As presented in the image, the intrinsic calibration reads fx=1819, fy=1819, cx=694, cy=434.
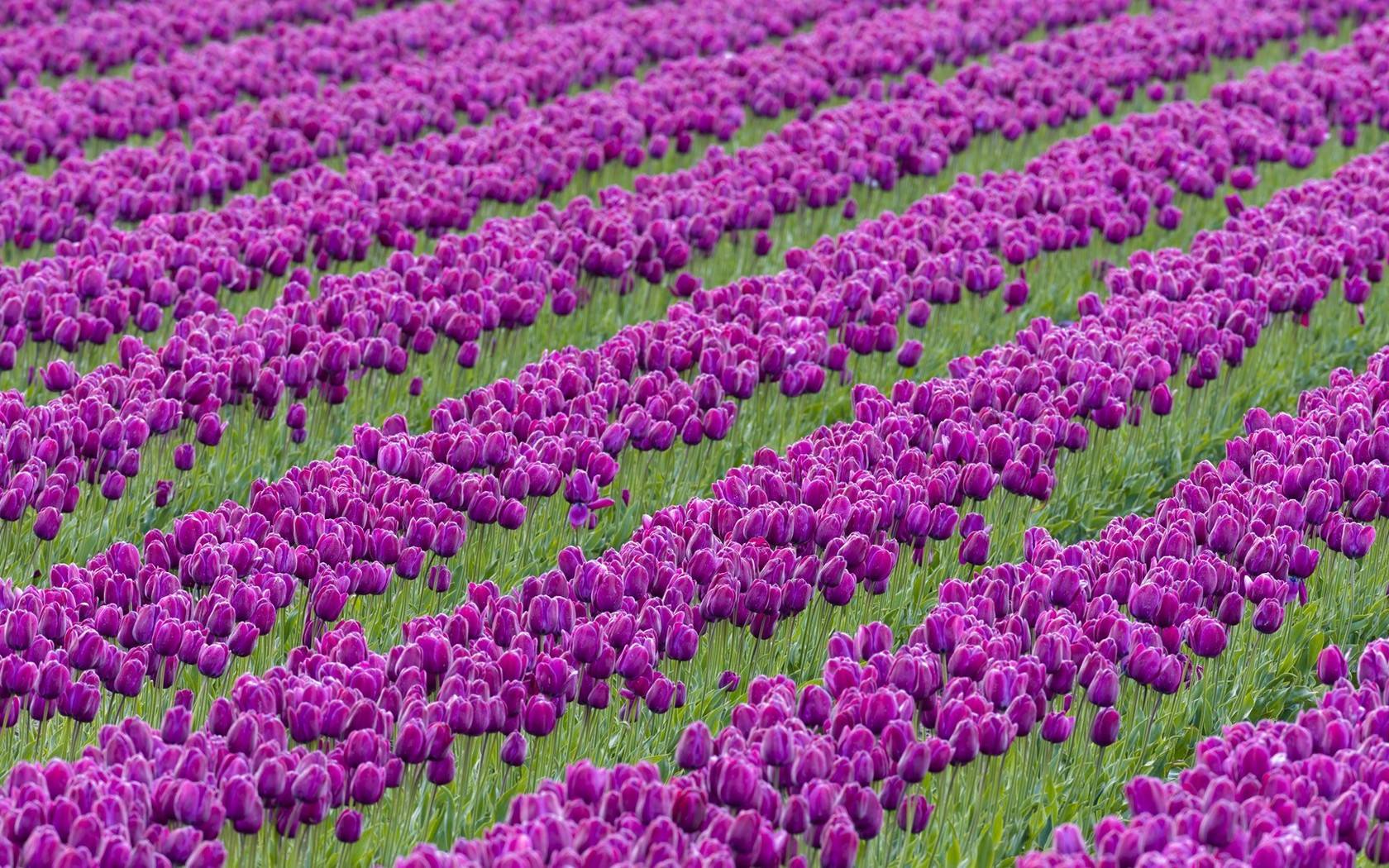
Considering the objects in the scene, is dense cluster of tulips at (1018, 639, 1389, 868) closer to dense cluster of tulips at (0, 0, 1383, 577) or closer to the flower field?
the flower field

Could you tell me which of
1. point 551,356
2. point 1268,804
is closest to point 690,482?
point 551,356

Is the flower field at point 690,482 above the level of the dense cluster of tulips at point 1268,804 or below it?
below

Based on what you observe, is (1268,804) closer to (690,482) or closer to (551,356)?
(690,482)

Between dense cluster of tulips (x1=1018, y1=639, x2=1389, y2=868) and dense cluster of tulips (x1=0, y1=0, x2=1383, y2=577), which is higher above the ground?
dense cluster of tulips (x1=1018, y1=639, x2=1389, y2=868)

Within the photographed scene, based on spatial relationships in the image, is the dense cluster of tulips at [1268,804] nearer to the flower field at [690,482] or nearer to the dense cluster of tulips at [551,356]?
the flower field at [690,482]

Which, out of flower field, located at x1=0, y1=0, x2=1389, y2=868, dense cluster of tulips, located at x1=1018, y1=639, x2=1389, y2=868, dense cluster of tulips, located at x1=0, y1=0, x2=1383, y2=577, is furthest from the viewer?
dense cluster of tulips, located at x1=0, y1=0, x2=1383, y2=577

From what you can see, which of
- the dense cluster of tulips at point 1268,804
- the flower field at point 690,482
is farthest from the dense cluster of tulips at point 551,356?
the dense cluster of tulips at point 1268,804

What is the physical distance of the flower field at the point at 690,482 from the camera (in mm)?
4078

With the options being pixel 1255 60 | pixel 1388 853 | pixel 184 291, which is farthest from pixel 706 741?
pixel 1255 60

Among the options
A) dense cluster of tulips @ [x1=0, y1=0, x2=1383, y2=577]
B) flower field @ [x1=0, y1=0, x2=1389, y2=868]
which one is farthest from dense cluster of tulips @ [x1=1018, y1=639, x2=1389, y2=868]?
dense cluster of tulips @ [x1=0, y1=0, x2=1383, y2=577]

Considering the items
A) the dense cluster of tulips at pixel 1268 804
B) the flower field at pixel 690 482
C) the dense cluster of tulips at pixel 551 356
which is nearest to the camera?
the dense cluster of tulips at pixel 1268 804

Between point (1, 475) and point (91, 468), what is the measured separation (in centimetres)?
42

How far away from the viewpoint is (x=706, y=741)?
13.8 feet

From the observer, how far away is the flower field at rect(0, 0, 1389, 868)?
4.08 meters
